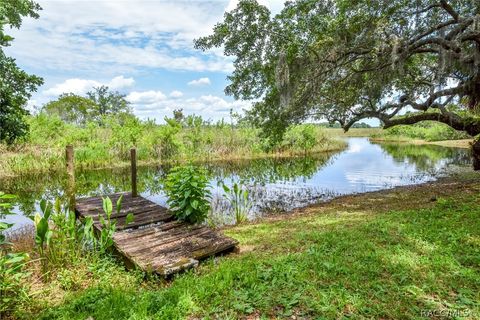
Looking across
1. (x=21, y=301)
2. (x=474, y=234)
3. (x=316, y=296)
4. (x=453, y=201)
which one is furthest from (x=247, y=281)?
(x=453, y=201)

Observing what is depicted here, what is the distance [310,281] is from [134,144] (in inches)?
762

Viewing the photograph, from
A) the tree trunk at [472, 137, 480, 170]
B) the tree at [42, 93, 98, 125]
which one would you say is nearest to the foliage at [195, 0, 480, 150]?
the tree trunk at [472, 137, 480, 170]

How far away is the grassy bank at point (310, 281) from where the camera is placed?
2.88 metres

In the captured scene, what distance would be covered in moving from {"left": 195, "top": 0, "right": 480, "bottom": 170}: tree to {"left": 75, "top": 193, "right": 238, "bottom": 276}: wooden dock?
4365 millimetres

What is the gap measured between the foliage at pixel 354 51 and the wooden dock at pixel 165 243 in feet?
14.3

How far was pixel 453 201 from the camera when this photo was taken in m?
6.52

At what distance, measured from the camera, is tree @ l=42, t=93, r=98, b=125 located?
3962cm

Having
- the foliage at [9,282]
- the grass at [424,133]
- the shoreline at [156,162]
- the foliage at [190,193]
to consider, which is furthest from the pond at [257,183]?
the grass at [424,133]

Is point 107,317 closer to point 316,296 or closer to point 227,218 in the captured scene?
point 316,296

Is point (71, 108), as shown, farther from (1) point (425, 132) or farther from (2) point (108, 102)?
(1) point (425, 132)

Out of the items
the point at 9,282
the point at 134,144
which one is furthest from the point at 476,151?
the point at 134,144

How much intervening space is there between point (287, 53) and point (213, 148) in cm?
1487

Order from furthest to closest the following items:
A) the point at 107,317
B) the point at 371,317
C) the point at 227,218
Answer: the point at 227,218
the point at 107,317
the point at 371,317

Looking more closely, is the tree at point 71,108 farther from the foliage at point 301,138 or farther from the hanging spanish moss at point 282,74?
the hanging spanish moss at point 282,74
